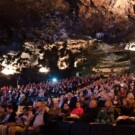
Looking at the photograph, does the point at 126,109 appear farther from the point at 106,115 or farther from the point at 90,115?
the point at 90,115

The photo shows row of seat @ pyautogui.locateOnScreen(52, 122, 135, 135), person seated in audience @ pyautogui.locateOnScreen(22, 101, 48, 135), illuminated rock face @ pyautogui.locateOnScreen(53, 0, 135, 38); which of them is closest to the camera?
row of seat @ pyautogui.locateOnScreen(52, 122, 135, 135)

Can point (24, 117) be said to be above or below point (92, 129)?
above

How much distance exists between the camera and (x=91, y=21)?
97.6 feet

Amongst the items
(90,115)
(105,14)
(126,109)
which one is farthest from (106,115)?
(105,14)

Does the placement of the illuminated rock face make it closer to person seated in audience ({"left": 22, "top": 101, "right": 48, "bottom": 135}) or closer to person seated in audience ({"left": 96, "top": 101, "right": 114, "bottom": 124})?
→ person seated in audience ({"left": 22, "top": 101, "right": 48, "bottom": 135})

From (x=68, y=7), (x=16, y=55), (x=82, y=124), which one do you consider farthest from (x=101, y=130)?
(x=16, y=55)

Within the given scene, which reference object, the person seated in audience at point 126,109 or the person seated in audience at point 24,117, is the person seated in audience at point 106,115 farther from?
the person seated in audience at point 24,117

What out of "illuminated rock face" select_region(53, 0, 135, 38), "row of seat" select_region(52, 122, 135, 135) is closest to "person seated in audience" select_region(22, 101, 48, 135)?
"row of seat" select_region(52, 122, 135, 135)

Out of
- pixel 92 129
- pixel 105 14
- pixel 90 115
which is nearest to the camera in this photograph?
pixel 92 129

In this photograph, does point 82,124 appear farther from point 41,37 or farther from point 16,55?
point 16,55

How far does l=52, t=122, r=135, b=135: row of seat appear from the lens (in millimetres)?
6314

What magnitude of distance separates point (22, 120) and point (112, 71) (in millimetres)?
28008

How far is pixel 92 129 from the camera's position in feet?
23.0

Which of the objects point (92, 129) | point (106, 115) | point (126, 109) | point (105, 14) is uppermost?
point (105, 14)
